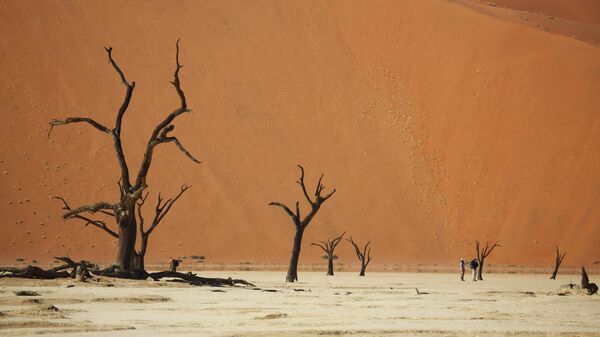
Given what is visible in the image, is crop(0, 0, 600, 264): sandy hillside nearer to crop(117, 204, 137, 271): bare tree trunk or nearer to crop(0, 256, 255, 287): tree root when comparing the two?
crop(0, 256, 255, 287): tree root

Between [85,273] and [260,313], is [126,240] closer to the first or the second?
[85,273]

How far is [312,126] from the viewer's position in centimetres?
6594

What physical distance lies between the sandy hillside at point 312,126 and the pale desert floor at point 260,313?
33.5 meters

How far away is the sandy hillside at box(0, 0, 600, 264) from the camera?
58344 millimetres

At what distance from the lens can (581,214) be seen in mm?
60688

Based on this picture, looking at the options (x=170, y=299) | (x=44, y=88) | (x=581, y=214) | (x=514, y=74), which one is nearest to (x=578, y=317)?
(x=170, y=299)

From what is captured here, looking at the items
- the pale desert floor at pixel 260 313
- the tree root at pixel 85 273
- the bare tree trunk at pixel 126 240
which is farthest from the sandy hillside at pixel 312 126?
the pale desert floor at pixel 260 313

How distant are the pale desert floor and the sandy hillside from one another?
110ft

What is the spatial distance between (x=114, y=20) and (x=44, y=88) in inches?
377

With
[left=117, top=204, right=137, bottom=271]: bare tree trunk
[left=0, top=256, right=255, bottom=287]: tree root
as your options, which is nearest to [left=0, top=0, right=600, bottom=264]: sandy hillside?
[left=0, top=256, right=255, bottom=287]: tree root

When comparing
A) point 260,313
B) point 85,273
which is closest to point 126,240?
point 85,273

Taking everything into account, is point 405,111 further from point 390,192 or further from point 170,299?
point 170,299

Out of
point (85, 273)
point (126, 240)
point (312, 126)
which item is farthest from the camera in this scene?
point (312, 126)

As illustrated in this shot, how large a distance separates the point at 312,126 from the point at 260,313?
51060 mm
